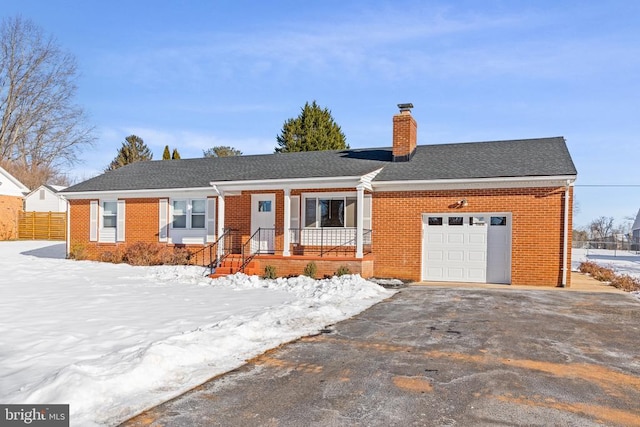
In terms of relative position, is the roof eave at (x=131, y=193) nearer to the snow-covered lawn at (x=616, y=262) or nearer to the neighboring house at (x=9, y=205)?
the neighboring house at (x=9, y=205)

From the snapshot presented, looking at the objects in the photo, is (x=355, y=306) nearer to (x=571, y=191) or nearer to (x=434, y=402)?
(x=434, y=402)

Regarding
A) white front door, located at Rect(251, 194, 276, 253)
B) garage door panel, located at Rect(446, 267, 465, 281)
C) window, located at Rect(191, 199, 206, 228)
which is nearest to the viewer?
garage door panel, located at Rect(446, 267, 465, 281)

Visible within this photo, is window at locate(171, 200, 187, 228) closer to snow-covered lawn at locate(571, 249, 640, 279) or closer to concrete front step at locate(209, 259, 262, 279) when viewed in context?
concrete front step at locate(209, 259, 262, 279)

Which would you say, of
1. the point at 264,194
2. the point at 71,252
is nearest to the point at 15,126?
the point at 71,252

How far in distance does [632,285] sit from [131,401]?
1480cm

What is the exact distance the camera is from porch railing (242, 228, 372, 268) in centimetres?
1603

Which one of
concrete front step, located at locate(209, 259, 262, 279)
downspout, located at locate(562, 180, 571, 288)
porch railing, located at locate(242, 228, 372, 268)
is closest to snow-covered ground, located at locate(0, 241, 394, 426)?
concrete front step, located at locate(209, 259, 262, 279)

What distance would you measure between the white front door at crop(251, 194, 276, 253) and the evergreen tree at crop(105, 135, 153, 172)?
34198mm

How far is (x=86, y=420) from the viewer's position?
4.00m

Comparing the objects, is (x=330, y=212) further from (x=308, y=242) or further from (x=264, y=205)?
(x=264, y=205)

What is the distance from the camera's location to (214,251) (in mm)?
17953

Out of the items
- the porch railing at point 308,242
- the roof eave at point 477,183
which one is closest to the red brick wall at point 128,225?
the porch railing at point 308,242

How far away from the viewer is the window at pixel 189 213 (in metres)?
18.5

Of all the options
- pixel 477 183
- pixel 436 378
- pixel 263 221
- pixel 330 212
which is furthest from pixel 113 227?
pixel 436 378
